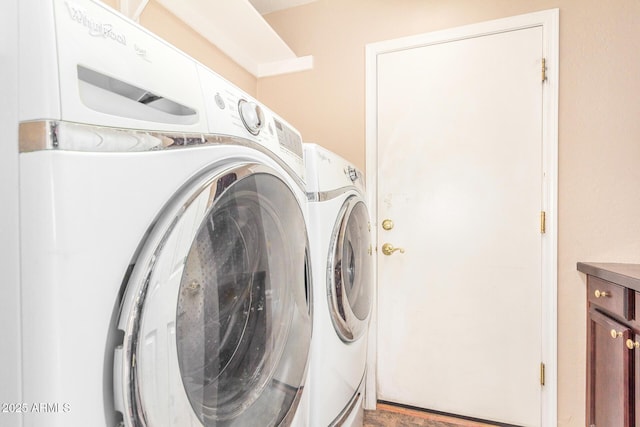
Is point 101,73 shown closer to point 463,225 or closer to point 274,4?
point 463,225

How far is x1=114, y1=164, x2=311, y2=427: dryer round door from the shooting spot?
0.42 m

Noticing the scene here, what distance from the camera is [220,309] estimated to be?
63 centimetres

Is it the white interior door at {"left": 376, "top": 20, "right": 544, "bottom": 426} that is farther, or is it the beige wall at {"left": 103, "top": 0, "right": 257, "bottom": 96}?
the white interior door at {"left": 376, "top": 20, "right": 544, "bottom": 426}

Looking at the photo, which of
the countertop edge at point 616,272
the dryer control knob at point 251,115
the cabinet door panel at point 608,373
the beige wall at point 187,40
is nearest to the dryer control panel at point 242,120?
the dryer control knob at point 251,115

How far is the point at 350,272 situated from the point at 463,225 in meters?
0.84

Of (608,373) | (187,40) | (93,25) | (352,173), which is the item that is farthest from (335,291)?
(187,40)

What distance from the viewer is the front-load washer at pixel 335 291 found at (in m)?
0.95

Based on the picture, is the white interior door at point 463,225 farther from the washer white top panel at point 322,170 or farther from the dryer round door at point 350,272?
the washer white top panel at point 322,170

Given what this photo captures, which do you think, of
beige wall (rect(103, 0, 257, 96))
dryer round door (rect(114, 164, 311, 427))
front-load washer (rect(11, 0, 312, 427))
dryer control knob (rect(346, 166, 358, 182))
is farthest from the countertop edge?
beige wall (rect(103, 0, 257, 96))

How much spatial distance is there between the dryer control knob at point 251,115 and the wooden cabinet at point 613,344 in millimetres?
1294

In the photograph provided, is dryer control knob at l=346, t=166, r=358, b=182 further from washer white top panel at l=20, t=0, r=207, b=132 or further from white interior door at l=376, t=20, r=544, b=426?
washer white top panel at l=20, t=0, r=207, b=132

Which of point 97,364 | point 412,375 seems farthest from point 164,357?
point 412,375

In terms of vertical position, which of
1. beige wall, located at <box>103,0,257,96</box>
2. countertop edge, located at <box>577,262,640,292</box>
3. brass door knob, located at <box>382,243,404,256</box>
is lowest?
countertop edge, located at <box>577,262,640,292</box>

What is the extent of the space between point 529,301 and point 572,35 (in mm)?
1311
